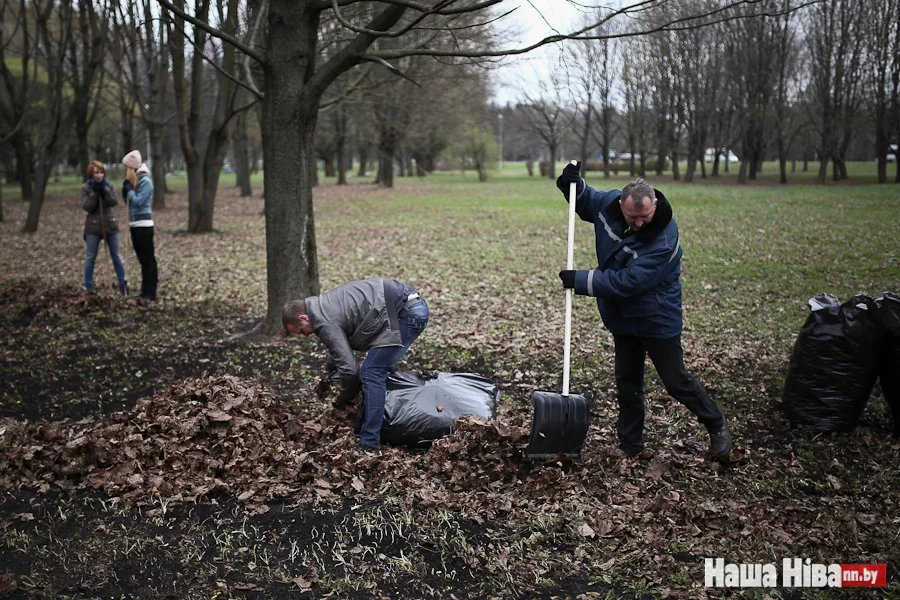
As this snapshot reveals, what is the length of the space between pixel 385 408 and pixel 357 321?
70 centimetres

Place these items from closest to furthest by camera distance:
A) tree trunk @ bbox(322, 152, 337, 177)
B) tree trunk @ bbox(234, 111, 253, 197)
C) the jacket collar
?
1. the jacket collar
2. tree trunk @ bbox(234, 111, 253, 197)
3. tree trunk @ bbox(322, 152, 337, 177)

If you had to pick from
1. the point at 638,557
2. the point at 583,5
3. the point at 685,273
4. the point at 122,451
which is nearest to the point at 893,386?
the point at 638,557

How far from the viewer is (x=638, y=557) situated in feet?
12.5

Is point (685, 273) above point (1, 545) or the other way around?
above

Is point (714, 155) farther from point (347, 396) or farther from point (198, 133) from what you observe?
point (347, 396)

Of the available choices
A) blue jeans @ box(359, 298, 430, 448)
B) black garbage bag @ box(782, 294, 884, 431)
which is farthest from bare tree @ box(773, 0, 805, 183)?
blue jeans @ box(359, 298, 430, 448)

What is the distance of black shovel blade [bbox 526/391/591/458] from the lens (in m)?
4.64

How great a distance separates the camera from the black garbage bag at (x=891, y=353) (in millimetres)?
5145

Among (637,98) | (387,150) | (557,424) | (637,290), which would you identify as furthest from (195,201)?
(637,98)

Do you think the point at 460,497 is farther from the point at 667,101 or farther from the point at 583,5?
the point at 667,101

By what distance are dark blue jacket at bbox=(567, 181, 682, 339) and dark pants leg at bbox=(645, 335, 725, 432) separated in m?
0.08

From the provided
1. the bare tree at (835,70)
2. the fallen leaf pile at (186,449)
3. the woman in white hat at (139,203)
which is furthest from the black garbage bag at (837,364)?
the bare tree at (835,70)

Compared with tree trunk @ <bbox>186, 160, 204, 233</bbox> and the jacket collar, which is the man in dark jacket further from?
tree trunk @ <bbox>186, 160, 204, 233</bbox>

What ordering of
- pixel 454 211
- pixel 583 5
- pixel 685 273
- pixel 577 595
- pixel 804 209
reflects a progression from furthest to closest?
1. pixel 454 211
2. pixel 804 209
3. pixel 685 273
4. pixel 583 5
5. pixel 577 595
